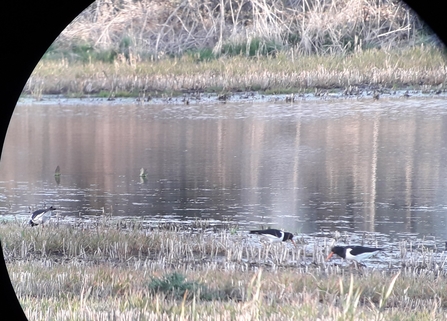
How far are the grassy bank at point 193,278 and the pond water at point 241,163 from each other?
157 centimetres

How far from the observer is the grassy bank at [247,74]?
19.6 m

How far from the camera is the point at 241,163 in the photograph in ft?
50.7

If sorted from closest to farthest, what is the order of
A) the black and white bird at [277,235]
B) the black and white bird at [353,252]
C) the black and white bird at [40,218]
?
the black and white bird at [353,252]
the black and white bird at [277,235]
the black and white bird at [40,218]

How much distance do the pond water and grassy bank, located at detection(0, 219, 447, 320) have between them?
1569 millimetres

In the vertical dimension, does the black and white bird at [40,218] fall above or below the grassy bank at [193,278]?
above

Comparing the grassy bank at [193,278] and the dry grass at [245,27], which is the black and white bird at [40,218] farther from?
the dry grass at [245,27]

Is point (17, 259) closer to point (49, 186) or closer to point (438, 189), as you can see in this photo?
point (49, 186)

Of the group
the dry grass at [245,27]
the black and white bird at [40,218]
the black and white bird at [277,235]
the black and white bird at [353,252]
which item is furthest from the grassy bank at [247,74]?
the black and white bird at [353,252]

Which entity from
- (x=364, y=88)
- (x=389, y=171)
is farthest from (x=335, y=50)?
(x=389, y=171)

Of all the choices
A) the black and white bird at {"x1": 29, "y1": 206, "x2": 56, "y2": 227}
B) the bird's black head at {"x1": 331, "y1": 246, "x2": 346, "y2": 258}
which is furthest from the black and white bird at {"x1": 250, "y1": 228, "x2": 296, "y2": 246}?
the black and white bird at {"x1": 29, "y1": 206, "x2": 56, "y2": 227}

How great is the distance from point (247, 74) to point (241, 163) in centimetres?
473

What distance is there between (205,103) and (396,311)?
13.7 metres

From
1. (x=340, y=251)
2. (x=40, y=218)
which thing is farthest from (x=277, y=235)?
(x=40, y=218)

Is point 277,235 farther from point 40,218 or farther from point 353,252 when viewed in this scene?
point 40,218
